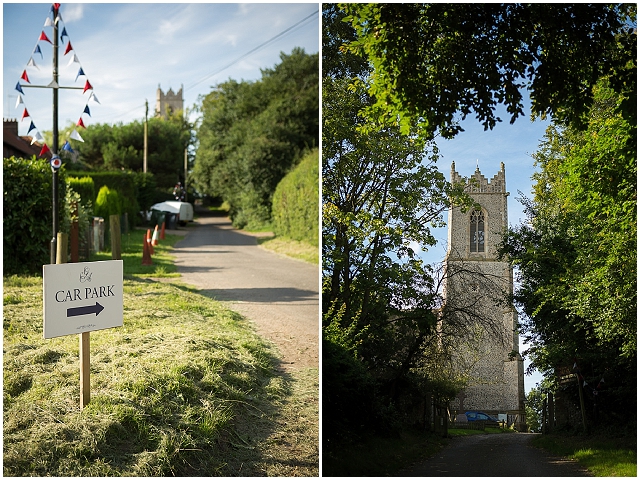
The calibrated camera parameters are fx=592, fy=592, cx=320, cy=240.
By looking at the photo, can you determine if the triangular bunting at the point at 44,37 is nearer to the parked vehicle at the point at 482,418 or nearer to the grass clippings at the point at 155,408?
the grass clippings at the point at 155,408

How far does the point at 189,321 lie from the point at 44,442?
2626 millimetres

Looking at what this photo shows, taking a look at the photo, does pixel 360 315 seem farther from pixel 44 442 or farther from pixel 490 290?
pixel 44 442

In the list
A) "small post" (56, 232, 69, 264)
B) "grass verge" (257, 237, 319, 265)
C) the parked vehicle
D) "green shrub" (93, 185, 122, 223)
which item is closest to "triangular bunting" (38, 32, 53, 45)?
"small post" (56, 232, 69, 264)

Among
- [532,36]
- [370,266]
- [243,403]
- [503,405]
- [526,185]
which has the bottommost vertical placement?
[243,403]

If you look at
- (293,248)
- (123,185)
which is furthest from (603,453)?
(123,185)

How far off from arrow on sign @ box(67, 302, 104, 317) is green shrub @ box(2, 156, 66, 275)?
17.2ft

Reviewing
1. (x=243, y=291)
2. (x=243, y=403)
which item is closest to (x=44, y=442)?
(x=243, y=403)

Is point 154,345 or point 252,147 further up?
point 252,147

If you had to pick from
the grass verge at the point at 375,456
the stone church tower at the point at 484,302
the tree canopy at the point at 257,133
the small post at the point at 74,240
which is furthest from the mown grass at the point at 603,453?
the tree canopy at the point at 257,133

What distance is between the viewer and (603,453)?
262cm

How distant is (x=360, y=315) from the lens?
2713 mm

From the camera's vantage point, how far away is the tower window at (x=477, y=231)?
2787 mm

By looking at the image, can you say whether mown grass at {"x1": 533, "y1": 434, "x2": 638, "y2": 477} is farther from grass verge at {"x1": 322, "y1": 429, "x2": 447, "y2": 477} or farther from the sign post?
the sign post

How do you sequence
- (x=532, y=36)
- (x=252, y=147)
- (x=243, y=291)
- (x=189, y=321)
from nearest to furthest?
(x=532, y=36), (x=189, y=321), (x=243, y=291), (x=252, y=147)
